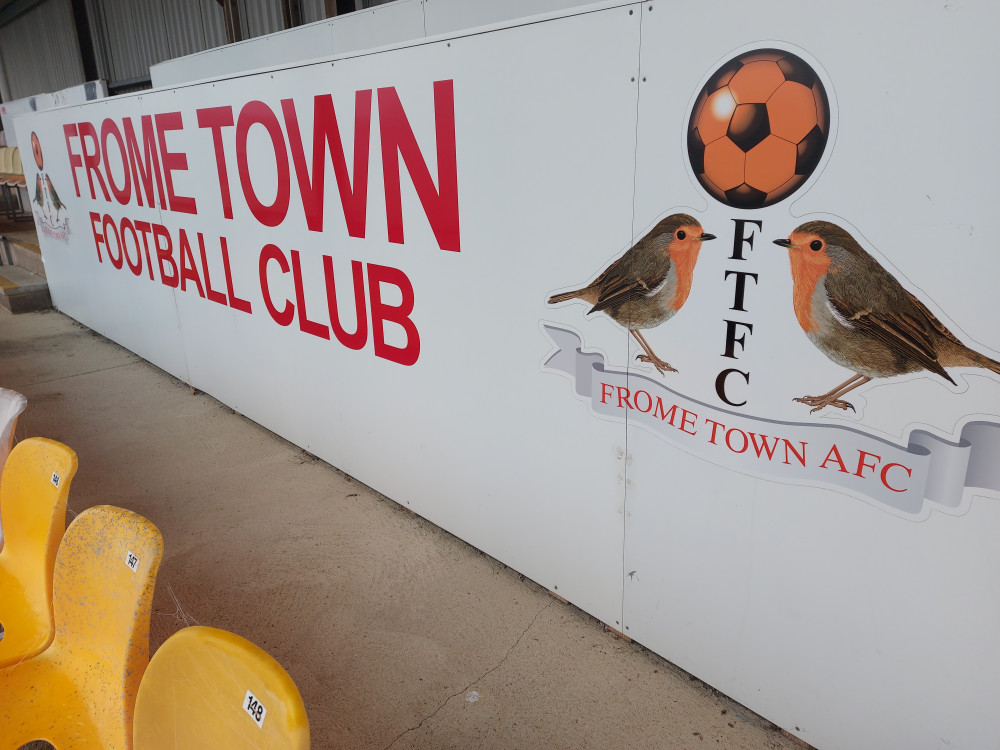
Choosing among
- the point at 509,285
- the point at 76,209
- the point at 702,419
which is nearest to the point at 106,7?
the point at 76,209

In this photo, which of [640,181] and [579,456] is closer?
[640,181]

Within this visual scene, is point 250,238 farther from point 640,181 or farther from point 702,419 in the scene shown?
point 702,419

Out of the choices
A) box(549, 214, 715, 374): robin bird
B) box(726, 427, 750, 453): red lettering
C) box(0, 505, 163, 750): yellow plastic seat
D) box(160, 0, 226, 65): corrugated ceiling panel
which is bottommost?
box(0, 505, 163, 750): yellow plastic seat

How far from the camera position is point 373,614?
8.11 feet

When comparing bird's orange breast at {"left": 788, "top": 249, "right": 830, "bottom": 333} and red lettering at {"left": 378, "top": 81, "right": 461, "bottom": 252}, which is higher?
red lettering at {"left": 378, "top": 81, "right": 461, "bottom": 252}

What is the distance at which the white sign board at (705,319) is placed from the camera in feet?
4.54

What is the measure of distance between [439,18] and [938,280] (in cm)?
437

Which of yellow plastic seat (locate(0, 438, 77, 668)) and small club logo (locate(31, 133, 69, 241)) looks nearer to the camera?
yellow plastic seat (locate(0, 438, 77, 668))

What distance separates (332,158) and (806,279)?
6.66 ft

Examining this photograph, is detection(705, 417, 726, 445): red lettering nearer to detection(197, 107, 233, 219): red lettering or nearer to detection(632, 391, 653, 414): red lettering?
detection(632, 391, 653, 414): red lettering

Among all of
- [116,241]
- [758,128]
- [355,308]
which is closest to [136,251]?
[116,241]

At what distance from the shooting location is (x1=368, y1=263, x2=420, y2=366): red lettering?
9.03ft

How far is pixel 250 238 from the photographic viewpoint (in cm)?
357

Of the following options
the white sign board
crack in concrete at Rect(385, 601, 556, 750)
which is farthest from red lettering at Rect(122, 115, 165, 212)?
crack in concrete at Rect(385, 601, 556, 750)
